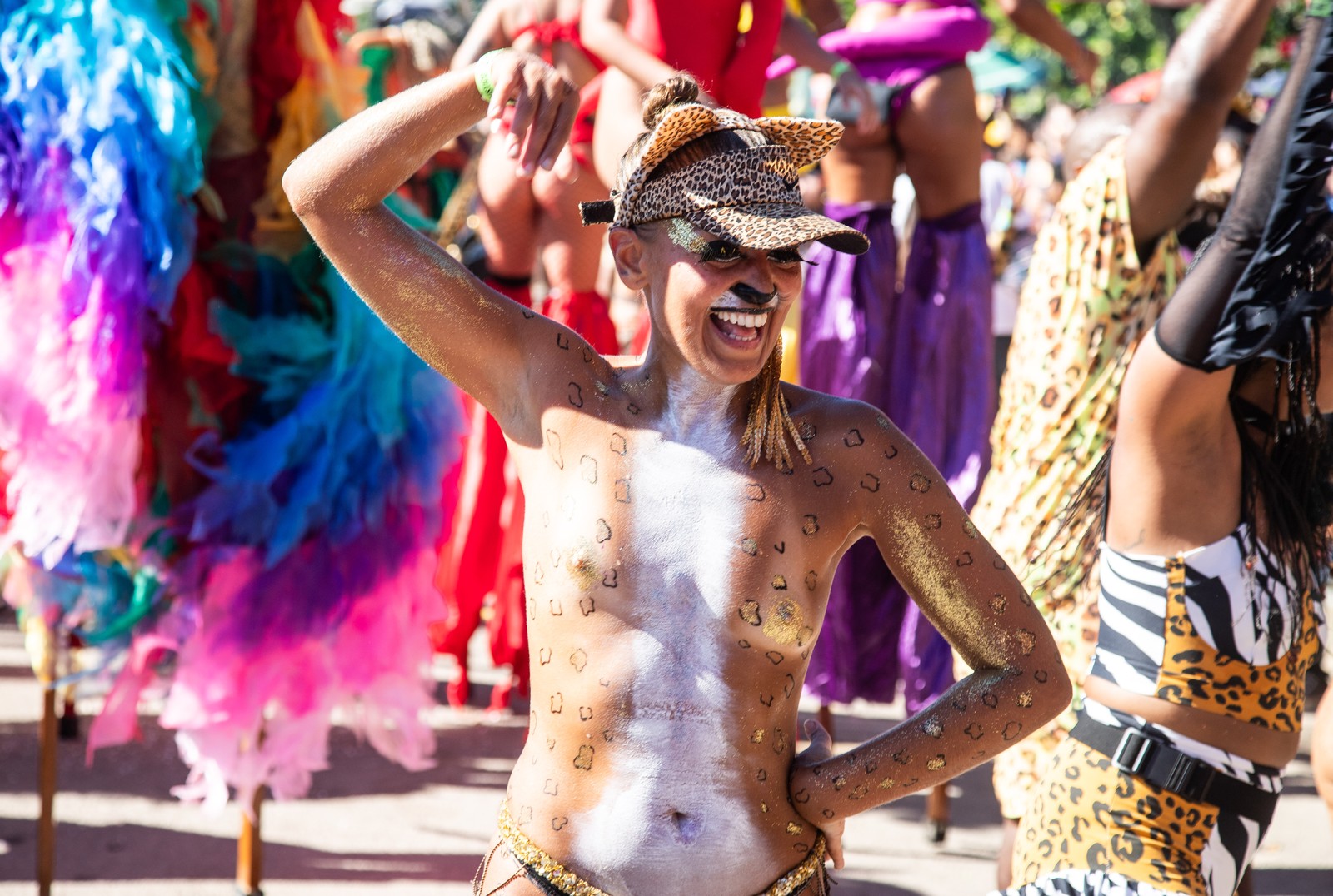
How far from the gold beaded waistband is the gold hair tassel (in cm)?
53

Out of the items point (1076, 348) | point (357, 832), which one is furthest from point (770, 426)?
point (357, 832)

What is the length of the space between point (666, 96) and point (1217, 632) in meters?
1.22

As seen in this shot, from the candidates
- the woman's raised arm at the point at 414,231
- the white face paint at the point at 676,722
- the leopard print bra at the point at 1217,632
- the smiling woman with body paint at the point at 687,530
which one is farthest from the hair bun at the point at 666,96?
the leopard print bra at the point at 1217,632

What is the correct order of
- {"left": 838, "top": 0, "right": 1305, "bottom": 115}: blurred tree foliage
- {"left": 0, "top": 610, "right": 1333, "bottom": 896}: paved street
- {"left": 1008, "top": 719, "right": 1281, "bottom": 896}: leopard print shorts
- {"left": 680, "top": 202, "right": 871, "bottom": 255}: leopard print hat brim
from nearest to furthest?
{"left": 680, "top": 202, "right": 871, "bottom": 255}: leopard print hat brim
{"left": 1008, "top": 719, "right": 1281, "bottom": 896}: leopard print shorts
{"left": 0, "top": 610, "right": 1333, "bottom": 896}: paved street
{"left": 838, "top": 0, "right": 1305, "bottom": 115}: blurred tree foliage

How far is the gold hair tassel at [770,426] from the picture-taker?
1.91 m

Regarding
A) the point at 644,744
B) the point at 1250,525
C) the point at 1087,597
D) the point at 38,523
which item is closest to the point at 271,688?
the point at 38,523

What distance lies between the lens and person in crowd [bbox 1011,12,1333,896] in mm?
2209

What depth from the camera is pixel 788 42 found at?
4.29 m

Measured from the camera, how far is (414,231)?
1.99m

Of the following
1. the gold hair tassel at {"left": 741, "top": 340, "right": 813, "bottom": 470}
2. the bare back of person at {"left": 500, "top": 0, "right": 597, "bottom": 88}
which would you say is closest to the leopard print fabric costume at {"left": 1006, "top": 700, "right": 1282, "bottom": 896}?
the gold hair tassel at {"left": 741, "top": 340, "right": 813, "bottom": 470}

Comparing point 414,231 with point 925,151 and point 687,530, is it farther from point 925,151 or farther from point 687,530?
point 925,151

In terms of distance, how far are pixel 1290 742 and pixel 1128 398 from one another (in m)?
0.63

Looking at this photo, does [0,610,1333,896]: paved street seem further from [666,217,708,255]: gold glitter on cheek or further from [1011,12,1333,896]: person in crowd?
[666,217,708,255]: gold glitter on cheek

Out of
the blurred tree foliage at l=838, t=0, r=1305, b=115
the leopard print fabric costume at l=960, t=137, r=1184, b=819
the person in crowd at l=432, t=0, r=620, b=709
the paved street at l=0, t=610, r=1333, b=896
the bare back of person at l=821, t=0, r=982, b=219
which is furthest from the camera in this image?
the blurred tree foliage at l=838, t=0, r=1305, b=115
